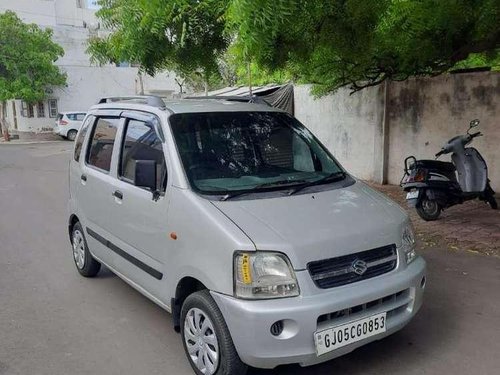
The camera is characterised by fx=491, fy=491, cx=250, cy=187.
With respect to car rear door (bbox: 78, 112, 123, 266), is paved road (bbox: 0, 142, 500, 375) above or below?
below

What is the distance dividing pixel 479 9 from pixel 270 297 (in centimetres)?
503

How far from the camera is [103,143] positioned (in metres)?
4.63

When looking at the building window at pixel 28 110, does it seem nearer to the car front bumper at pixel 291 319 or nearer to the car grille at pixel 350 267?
the car front bumper at pixel 291 319

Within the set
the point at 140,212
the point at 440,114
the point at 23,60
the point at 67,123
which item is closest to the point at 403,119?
the point at 440,114

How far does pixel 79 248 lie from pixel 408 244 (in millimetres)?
3508

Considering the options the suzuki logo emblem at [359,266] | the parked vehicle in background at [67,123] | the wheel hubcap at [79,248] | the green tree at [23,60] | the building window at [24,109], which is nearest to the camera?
the suzuki logo emblem at [359,266]

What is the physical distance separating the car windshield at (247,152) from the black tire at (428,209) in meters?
3.26

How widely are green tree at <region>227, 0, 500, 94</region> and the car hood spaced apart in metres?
1.50

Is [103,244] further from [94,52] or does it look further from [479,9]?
[479,9]

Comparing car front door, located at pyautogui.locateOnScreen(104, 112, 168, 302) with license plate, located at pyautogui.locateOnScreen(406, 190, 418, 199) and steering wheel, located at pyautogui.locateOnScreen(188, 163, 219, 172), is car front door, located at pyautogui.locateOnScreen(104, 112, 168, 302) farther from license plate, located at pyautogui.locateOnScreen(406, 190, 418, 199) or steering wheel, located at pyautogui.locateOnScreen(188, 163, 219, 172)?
license plate, located at pyautogui.locateOnScreen(406, 190, 418, 199)

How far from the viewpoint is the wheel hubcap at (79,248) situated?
5203 mm

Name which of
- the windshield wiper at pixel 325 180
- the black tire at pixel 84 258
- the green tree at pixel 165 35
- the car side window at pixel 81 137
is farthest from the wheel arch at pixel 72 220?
the windshield wiper at pixel 325 180

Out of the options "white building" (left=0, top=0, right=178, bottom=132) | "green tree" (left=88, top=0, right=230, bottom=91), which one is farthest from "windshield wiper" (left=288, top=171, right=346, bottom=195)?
"white building" (left=0, top=0, right=178, bottom=132)

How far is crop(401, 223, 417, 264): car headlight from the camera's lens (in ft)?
10.9
